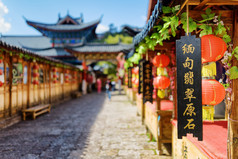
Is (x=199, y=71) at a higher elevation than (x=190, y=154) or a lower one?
higher

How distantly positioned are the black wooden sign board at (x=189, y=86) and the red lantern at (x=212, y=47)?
0.55 ft

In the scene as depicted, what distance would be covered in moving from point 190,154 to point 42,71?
981cm

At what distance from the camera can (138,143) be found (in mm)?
4922

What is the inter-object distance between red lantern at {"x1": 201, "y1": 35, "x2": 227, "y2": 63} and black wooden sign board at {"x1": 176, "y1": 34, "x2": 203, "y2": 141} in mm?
168

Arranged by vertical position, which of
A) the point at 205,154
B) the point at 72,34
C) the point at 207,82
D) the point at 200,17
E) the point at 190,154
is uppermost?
the point at 72,34

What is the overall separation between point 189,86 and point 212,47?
56cm

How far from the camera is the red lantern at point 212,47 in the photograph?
2090 millimetres

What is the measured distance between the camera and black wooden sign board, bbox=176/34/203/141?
80.2 inches

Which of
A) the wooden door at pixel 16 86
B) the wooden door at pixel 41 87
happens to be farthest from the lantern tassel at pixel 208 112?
the wooden door at pixel 41 87

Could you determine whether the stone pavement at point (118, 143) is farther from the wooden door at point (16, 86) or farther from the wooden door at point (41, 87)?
the wooden door at point (41, 87)

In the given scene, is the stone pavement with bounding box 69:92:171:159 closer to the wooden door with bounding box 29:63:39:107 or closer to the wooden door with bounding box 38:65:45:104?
the wooden door with bounding box 29:63:39:107

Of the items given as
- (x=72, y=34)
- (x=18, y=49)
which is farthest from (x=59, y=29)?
(x=18, y=49)

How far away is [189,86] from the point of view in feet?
6.77

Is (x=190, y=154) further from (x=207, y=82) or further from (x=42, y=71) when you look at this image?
(x=42, y=71)
